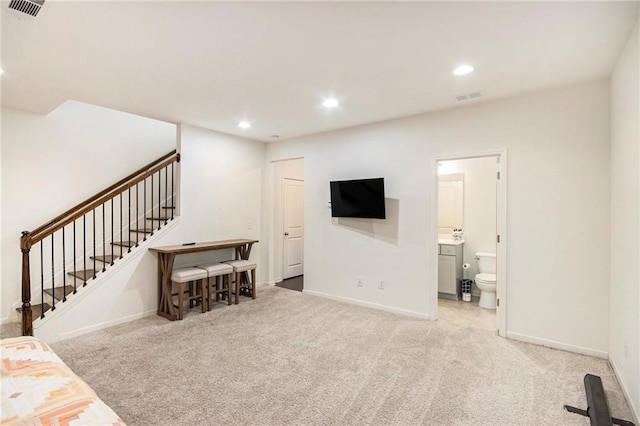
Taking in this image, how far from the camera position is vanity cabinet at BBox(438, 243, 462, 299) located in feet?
15.7

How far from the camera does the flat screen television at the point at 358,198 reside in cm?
420

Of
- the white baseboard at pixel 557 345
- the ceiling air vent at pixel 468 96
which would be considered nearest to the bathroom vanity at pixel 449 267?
the white baseboard at pixel 557 345

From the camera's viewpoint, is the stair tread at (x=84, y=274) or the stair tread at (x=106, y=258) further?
the stair tread at (x=106, y=258)

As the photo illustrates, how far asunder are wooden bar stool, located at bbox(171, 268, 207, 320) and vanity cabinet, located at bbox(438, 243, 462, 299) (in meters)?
3.47

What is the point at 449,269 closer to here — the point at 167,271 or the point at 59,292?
the point at 167,271

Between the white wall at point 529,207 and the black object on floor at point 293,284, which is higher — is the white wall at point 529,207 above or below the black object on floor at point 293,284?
above

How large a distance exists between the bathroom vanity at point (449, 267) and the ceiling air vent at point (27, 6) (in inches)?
193

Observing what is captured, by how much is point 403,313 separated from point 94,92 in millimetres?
4321

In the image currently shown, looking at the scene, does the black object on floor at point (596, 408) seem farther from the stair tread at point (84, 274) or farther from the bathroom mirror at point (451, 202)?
the stair tread at point (84, 274)

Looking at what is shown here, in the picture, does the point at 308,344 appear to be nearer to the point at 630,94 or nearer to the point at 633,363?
the point at 633,363

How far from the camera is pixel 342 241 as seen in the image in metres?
4.69

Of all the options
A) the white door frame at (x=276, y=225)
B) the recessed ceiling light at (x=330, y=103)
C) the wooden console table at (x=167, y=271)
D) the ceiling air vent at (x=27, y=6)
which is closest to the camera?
the ceiling air vent at (x=27, y=6)

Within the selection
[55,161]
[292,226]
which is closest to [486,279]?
[292,226]

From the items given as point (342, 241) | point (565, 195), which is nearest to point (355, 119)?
point (342, 241)
